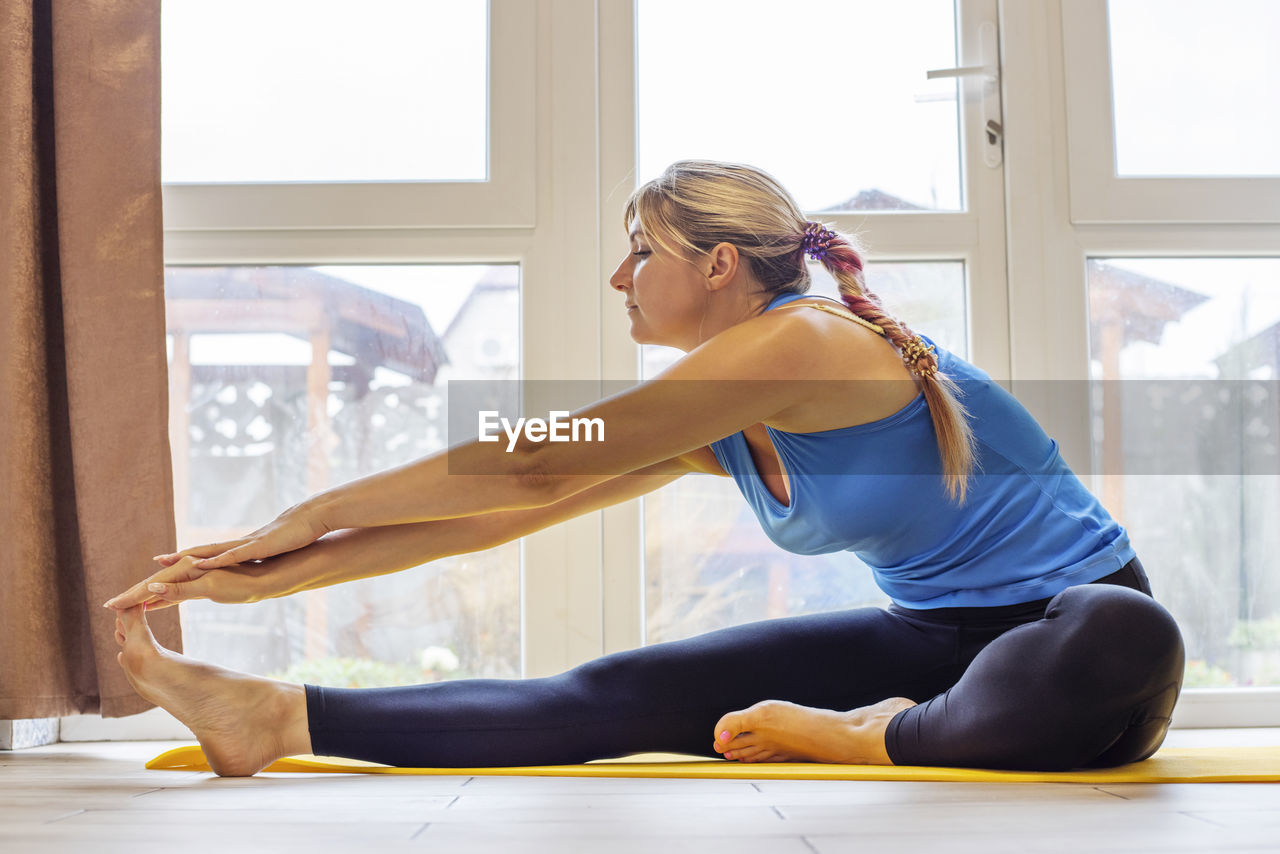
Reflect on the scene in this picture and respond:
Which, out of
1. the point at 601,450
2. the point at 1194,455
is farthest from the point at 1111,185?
the point at 601,450

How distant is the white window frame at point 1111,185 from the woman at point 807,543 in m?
0.74

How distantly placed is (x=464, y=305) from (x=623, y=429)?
765 millimetres

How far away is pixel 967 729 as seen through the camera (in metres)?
1.18

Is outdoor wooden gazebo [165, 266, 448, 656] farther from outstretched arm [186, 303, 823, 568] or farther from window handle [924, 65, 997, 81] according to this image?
window handle [924, 65, 997, 81]

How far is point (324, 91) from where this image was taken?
1.99 meters

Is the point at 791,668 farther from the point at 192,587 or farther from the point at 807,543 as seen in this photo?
the point at 192,587

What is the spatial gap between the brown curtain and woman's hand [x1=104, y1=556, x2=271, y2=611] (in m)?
0.35

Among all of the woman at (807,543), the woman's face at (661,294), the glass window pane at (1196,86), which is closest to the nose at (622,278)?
the woman's face at (661,294)

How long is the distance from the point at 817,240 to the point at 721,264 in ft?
0.44

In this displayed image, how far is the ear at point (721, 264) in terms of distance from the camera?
1.44 m

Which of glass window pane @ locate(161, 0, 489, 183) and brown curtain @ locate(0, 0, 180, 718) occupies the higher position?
glass window pane @ locate(161, 0, 489, 183)

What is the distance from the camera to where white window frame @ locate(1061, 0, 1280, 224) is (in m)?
1.94

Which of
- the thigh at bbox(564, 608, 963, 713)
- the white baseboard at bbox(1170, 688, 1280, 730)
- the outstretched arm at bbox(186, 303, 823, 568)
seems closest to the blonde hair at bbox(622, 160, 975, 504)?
the outstretched arm at bbox(186, 303, 823, 568)

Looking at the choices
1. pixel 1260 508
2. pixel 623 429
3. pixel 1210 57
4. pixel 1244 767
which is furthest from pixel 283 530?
pixel 1210 57
